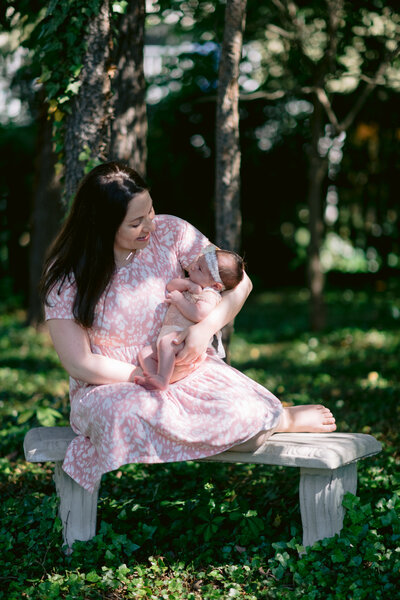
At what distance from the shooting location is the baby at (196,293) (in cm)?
302

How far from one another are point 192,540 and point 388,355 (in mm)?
4035

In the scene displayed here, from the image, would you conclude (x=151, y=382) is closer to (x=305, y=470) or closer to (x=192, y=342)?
(x=192, y=342)

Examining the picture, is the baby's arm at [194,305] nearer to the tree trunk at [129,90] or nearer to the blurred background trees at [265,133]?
the blurred background trees at [265,133]

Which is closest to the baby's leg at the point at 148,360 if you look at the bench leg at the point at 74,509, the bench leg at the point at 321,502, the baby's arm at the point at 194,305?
the baby's arm at the point at 194,305

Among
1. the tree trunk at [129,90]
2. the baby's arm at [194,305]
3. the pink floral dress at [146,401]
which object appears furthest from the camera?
the tree trunk at [129,90]

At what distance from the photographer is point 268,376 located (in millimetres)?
6168

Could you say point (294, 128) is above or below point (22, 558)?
above

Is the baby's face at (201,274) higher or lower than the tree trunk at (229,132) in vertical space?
lower

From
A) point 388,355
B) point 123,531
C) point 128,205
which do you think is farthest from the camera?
point 388,355

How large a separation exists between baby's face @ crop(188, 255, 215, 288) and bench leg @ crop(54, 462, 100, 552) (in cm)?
99

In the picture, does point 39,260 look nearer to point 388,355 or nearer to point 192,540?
point 388,355

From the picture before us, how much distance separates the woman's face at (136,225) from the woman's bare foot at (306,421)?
38.4 inches

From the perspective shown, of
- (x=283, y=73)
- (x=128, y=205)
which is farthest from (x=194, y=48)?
(x=128, y=205)

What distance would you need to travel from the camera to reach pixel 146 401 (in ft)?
9.42
